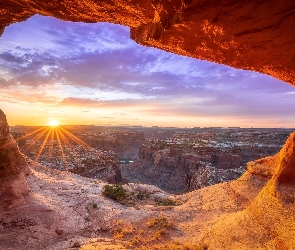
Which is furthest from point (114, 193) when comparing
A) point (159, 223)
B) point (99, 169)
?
point (99, 169)

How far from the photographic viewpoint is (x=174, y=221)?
13.3 m

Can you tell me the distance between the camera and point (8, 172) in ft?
A: 39.7

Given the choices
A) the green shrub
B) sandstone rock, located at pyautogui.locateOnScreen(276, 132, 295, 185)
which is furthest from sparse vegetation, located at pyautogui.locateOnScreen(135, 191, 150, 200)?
sandstone rock, located at pyautogui.locateOnScreen(276, 132, 295, 185)

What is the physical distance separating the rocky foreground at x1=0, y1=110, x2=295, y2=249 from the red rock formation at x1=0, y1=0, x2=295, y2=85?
16.8 ft

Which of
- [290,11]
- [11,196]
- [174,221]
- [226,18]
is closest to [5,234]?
[11,196]

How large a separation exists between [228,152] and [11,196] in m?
38.4

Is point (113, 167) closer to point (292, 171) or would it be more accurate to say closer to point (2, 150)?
point (2, 150)

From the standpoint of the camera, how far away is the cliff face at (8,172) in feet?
37.3

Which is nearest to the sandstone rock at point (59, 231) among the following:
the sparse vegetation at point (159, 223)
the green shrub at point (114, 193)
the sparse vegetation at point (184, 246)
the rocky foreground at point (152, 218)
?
the rocky foreground at point (152, 218)

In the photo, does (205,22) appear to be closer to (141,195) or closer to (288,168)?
(288,168)

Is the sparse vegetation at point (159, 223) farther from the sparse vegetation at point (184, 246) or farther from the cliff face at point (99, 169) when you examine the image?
the cliff face at point (99, 169)

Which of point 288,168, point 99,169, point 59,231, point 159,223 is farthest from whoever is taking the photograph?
point 99,169

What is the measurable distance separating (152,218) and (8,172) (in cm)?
847

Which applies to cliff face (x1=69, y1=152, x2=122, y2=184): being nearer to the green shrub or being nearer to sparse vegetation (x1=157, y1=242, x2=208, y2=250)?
the green shrub
